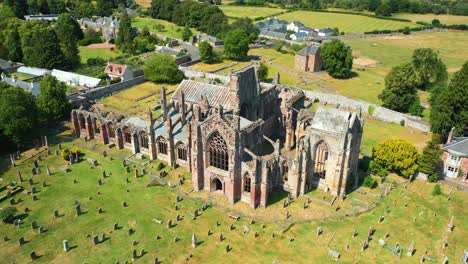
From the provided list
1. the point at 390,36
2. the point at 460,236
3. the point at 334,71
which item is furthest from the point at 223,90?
the point at 390,36

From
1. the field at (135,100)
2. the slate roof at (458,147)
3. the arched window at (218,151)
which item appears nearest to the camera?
the arched window at (218,151)

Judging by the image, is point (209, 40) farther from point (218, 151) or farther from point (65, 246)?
point (65, 246)

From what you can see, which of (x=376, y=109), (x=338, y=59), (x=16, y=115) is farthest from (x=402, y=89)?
(x=16, y=115)

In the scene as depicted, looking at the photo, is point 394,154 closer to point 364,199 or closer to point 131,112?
point 364,199

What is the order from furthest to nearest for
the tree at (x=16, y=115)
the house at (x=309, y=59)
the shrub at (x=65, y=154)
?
the house at (x=309, y=59), the shrub at (x=65, y=154), the tree at (x=16, y=115)

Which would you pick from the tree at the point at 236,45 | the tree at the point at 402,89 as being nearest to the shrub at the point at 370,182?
the tree at the point at 402,89

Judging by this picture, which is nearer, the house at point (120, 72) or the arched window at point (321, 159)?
the arched window at point (321, 159)

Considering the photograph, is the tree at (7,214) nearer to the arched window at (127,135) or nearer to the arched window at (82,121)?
the arched window at (127,135)
